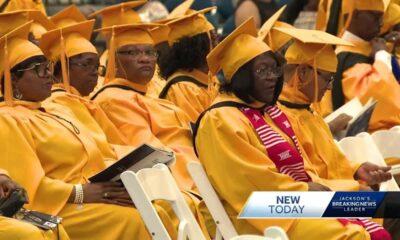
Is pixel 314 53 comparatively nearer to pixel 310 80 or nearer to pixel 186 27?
pixel 310 80

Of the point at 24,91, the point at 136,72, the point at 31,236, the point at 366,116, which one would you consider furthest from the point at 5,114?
the point at 366,116

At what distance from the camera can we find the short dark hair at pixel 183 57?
980cm

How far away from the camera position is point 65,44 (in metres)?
8.84

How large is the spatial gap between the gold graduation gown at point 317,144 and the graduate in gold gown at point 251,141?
428 millimetres

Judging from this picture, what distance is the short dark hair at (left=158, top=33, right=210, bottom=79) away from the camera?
9797mm

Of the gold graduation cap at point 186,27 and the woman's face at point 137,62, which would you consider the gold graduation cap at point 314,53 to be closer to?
the woman's face at point 137,62

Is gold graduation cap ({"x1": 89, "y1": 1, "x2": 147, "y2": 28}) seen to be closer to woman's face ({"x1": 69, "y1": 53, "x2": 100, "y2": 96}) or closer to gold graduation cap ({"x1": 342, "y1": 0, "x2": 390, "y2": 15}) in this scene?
woman's face ({"x1": 69, "y1": 53, "x2": 100, "y2": 96})

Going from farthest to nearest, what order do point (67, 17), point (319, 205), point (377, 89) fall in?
point (377, 89) → point (67, 17) → point (319, 205)

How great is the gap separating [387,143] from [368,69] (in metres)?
1.46

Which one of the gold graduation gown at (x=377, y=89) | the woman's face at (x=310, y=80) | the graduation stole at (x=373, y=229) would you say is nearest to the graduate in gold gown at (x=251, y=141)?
the graduation stole at (x=373, y=229)

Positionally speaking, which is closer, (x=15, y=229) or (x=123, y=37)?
(x=15, y=229)

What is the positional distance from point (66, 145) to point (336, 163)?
1.58 meters

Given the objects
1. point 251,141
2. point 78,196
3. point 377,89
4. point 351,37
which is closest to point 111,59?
point 78,196

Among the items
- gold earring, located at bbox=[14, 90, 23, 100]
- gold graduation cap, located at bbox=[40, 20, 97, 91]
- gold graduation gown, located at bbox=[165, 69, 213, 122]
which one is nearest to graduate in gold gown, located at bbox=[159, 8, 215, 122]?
gold graduation gown, located at bbox=[165, 69, 213, 122]
